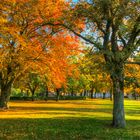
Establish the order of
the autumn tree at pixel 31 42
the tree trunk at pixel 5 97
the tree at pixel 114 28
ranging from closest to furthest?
the tree at pixel 114 28, the autumn tree at pixel 31 42, the tree trunk at pixel 5 97

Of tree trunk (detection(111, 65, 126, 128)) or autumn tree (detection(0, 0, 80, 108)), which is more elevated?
autumn tree (detection(0, 0, 80, 108))

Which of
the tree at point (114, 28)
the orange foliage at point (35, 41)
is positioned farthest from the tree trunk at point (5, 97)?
the tree at point (114, 28)

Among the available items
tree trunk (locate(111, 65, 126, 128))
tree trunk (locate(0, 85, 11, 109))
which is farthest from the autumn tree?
tree trunk (locate(111, 65, 126, 128))

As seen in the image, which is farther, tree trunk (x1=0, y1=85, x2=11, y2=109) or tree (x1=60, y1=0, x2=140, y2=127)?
tree trunk (x1=0, y1=85, x2=11, y2=109)

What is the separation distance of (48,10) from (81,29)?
11.1m

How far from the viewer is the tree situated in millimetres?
22641

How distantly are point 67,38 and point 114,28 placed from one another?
18.8 m

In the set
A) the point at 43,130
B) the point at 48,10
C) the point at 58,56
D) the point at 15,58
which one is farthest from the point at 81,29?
the point at 58,56

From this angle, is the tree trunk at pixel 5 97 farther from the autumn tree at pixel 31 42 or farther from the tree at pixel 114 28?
the tree at pixel 114 28

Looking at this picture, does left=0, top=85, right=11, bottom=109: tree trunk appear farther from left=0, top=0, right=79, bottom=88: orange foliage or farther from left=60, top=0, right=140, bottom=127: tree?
left=60, top=0, right=140, bottom=127: tree

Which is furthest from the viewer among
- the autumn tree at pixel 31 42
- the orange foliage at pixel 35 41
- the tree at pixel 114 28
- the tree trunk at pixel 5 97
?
the tree trunk at pixel 5 97

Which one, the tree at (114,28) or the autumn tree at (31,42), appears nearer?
the tree at (114,28)

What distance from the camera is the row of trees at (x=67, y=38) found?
23.1 metres

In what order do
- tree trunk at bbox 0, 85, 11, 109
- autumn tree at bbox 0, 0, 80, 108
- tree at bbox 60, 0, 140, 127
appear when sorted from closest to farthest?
tree at bbox 60, 0, 140, 127 → autumn tree at bbox 0, 0, 80, 108 → tree trunk at bbox 0, 85, 11, 109
